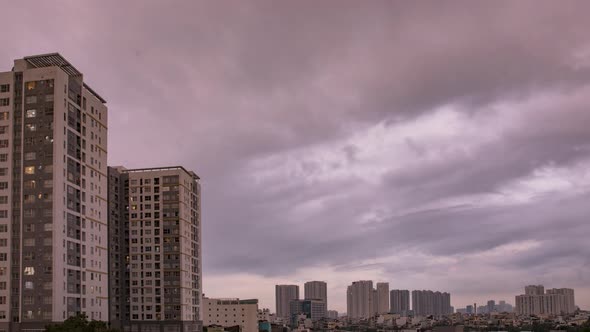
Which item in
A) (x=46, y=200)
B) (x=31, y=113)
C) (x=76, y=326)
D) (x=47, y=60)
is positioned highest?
(x=47, y=60)

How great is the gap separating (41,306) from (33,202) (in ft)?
66.5

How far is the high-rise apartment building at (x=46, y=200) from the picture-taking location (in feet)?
420

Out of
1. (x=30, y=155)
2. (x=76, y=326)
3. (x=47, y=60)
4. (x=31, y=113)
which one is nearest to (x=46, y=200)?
(x=30, y=155)

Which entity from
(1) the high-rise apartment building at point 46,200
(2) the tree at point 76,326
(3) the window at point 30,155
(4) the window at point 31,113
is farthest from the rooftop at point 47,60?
(2) the tree at point 76,326

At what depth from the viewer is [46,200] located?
13125cm

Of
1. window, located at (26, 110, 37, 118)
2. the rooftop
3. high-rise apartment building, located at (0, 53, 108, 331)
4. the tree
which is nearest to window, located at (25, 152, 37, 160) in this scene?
high-rise apartment building, located at (0, 53, 108, 331)

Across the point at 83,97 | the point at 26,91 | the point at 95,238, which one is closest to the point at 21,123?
the point at 26,91

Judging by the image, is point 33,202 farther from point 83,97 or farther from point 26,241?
point 83,97

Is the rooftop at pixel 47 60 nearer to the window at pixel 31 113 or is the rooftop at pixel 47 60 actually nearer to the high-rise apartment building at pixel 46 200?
the high-rise apartment building at pixel 46 200

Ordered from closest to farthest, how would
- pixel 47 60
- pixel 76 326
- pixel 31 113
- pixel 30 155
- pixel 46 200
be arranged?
pixel 76 326, pixel 46 200, pixel 30 155, pixel 31 113, pixel 47 60

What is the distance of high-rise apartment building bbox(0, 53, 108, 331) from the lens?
12788cm

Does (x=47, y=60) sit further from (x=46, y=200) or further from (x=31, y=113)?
(x=46, y=200)

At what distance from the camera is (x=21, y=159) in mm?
133625

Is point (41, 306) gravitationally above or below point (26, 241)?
below
